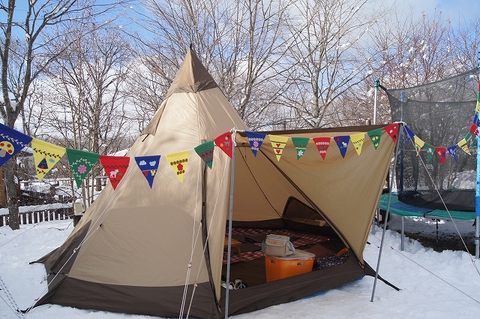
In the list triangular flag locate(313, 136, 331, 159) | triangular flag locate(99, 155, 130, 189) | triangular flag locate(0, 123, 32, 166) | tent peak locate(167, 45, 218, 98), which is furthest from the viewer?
tent peak locate(167, 45, 218, 98)

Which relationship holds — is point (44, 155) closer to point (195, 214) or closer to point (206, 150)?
point (206, 150)

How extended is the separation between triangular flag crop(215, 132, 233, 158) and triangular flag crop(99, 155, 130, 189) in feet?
3.06

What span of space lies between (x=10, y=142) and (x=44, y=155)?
270 millimetres

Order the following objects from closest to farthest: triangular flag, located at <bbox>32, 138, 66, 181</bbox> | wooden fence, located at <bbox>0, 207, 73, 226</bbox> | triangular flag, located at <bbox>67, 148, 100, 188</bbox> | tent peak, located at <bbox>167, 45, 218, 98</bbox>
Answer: triangular flag, located at <bbox>32, 138, 66, 181</bbox>
triangular flag, located at <bbox>67, 148, 100, 188</bbox>
tent peak, located at <bbox>167, 45, 218, 98</bbox>
wooden fence, located at <bbox>0, 207, 73, 226</bbox>

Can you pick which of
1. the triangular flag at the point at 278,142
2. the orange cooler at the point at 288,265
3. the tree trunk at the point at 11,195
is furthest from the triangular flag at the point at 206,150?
the tree trunk at the point at 11,195

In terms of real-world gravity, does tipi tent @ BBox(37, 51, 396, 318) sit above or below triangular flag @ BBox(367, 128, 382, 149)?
below

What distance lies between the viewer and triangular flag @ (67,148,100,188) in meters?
3.11

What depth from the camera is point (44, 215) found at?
9.20m

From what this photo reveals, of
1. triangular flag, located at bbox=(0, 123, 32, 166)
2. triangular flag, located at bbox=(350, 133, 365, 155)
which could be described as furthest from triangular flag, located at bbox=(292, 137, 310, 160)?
triangular flag, located at bbox=(0, 123, 32, 166)

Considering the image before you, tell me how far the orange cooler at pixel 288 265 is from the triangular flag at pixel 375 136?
1698mm

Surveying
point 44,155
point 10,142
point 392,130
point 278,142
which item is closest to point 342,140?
point 392,130

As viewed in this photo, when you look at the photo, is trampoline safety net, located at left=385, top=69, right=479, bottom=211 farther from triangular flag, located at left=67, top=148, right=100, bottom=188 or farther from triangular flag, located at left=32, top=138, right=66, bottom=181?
triangular flag, located at left=32, top=138, right=66, bottom=181

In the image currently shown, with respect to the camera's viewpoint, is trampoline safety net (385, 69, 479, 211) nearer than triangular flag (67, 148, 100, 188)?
No

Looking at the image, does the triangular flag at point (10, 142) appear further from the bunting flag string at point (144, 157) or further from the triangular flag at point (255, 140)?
the triangular flag at point (255, 140)
